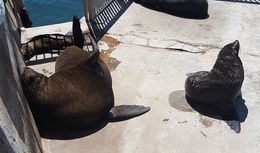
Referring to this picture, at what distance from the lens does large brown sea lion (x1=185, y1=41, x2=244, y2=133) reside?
4508mm

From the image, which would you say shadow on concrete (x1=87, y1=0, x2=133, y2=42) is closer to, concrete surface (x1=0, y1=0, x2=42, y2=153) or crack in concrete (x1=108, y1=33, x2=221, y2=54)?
crack in concrete (x1=108, y1=33, x2=221, y2=54)

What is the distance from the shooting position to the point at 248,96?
4.97 metres

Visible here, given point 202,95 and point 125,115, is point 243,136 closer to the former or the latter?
point 202,95

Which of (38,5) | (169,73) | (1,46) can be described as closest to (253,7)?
(169,73)

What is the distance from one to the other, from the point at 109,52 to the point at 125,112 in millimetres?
1607

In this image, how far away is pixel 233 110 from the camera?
15.3 ft

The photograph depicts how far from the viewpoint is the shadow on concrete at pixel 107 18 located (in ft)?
21.4

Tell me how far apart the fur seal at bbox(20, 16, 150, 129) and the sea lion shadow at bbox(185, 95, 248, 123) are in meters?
0.72

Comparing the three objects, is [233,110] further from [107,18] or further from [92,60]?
[107,18]

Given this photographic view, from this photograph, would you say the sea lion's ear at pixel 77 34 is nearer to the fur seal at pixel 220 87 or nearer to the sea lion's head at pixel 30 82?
the sea lion's head at pixel 30 82

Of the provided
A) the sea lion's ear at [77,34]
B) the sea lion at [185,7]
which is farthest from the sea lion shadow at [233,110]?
the sea lion at [185,7]

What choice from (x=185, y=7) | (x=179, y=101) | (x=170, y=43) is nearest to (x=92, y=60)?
(x=179, y=101)

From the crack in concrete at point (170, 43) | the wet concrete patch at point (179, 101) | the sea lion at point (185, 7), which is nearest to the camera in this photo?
the wet concrete patch at point (179, 101)

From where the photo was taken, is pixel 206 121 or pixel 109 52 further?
pixel 109 52
